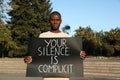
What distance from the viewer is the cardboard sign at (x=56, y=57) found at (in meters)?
6.48

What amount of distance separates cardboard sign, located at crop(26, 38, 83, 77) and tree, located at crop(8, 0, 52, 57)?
57140 millimetres

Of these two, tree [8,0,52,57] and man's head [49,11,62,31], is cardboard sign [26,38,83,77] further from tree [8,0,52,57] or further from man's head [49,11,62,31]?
tree [8,0,52,57]

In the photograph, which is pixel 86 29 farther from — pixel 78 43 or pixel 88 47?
pixel 78 43

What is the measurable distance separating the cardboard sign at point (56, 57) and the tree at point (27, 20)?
57.1 meters

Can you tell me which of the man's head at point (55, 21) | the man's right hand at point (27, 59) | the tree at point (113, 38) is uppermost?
the tree at point (113, 38)

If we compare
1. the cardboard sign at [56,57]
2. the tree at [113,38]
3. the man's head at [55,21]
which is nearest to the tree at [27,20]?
the tree at [113,38]

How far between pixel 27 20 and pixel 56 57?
59.8m

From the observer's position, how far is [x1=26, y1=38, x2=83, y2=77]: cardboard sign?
648cm

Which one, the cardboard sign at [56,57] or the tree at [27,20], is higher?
the tree at [27,20]

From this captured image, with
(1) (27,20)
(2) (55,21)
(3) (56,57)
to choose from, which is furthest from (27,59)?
(1) (27,20)

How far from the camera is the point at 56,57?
21.4 ft

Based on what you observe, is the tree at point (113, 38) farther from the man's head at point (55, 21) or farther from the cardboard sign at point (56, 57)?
the man's head at point (55, 21)

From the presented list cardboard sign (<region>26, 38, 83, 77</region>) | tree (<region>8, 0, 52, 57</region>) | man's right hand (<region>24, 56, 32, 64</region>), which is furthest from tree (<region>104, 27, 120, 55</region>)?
man's right hand (<region>24, 56, 32, 64</region>)

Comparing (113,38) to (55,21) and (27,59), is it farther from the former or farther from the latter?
(55,21)
